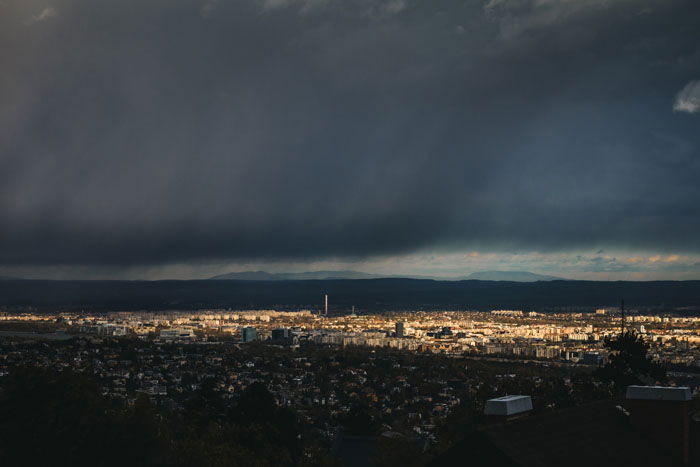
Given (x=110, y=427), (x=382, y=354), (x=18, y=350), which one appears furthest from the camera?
(x=382, y=354)

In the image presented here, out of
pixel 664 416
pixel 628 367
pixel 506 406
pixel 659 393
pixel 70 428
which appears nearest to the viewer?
pixel 506 406

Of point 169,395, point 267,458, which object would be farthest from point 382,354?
point 267,458

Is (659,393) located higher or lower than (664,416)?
higher

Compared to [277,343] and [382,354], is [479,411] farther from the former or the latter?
[277,343]

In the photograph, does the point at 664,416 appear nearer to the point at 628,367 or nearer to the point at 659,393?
the point at 659,393

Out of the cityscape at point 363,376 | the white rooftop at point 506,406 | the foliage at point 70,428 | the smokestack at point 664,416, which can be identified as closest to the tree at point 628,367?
the cityscape at point 363,376

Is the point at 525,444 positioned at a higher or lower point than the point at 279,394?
higher

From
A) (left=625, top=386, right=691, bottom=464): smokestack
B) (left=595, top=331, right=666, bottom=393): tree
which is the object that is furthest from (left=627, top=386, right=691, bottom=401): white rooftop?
(left=595, top=331, right=666, bottom=393): tree

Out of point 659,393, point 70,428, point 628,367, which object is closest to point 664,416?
point 659,393
